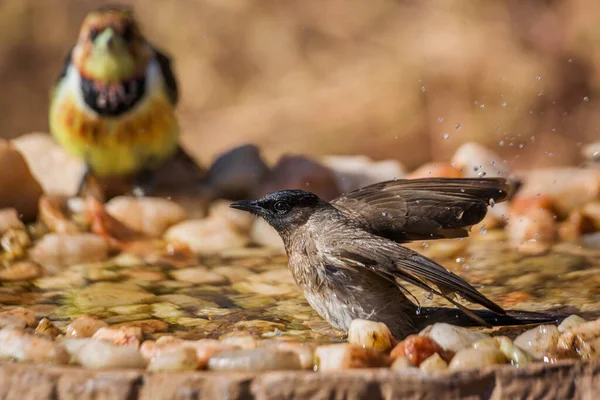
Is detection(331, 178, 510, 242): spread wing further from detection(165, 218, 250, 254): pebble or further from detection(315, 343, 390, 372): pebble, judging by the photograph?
detection(165, 218, 250, 254): pebble

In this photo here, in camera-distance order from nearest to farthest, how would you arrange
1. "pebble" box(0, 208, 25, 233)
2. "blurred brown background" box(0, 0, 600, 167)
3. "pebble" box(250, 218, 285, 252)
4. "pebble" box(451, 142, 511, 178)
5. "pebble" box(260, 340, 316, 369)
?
1. "pebble" box(260, 340, 316, 369)
2. "pebble" box(0, 208, 25, 233)
3. "pebble" box(250, 218, 285, 252)
4. "pebble" box(451, 142, 511, 178)
5. "blurred brown background" box(0, 0, 600, 167)

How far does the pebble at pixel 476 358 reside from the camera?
2.54 metres

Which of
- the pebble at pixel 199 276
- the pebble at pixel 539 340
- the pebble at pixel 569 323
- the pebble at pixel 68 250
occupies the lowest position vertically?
the pebble at pixel 539 340

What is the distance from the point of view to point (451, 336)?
2.79 meters

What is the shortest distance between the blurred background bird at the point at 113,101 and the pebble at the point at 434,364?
10.3ft

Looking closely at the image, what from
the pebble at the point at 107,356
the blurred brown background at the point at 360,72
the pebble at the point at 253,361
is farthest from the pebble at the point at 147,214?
the blurred brown background at the point at 360,72

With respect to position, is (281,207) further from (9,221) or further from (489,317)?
(9,221)

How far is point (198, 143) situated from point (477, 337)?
252 inches

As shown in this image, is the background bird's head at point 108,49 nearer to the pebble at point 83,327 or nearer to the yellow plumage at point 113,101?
the yellow plumage at point 113,101

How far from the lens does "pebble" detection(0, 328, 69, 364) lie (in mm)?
2625

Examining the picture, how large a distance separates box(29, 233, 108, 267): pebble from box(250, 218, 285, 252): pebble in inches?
32.2

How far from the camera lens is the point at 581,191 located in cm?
503

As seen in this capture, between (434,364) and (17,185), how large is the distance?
3169mm

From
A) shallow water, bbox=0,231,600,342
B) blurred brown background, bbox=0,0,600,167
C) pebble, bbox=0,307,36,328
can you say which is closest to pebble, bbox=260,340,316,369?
shallow water, bbox=0,231,600,342
